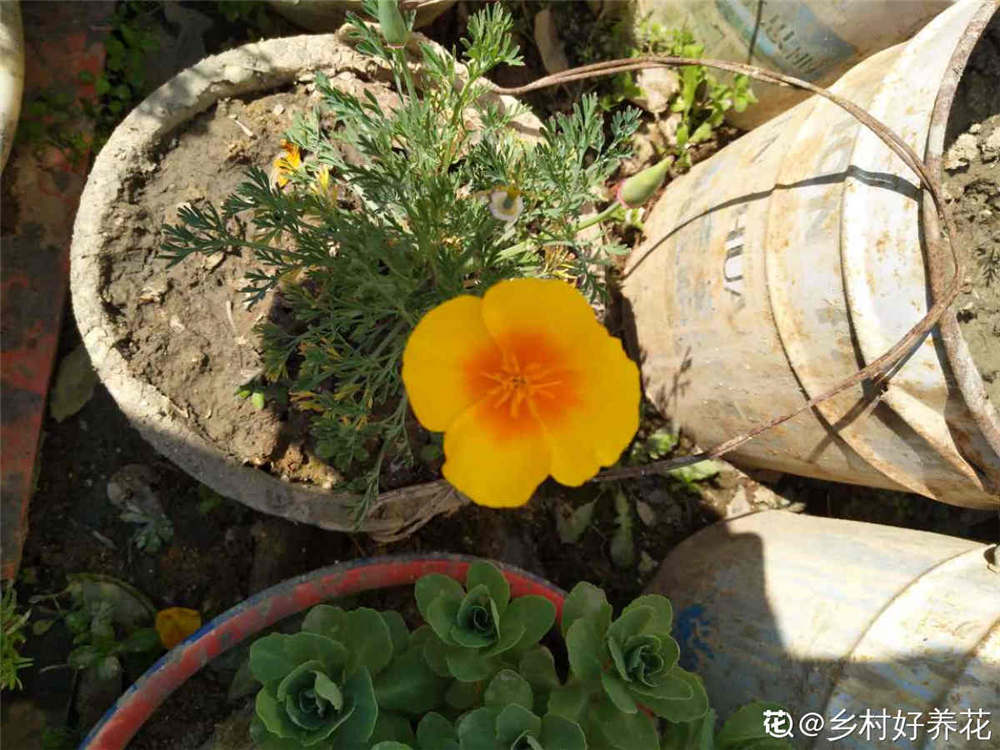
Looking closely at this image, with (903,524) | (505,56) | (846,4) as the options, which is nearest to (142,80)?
(505,56)

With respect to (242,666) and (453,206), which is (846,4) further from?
(242,666)

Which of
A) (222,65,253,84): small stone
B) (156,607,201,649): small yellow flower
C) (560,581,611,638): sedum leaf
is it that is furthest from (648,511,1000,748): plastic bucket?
(222,65,253,84): small stone

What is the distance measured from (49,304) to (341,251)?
1091mm

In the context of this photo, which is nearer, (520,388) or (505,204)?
(520,388)

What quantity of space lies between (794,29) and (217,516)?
2323 millimetres

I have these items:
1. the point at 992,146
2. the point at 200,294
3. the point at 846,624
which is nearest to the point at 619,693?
the point at 846,624

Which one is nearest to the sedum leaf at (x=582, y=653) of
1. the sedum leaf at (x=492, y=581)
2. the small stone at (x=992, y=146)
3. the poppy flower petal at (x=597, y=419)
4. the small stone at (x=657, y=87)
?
the sedum leaf at (x=492, y=581)

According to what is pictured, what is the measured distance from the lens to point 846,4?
6.93 ft

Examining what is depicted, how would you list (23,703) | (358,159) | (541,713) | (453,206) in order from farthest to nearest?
(23,703), (358,159), (453,206), (541,713)

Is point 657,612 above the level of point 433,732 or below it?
above

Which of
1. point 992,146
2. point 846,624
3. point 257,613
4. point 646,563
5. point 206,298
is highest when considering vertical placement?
point 992,146

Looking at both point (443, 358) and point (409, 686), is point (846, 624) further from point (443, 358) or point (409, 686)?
point (443, 358)

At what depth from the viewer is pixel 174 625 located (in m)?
1.97

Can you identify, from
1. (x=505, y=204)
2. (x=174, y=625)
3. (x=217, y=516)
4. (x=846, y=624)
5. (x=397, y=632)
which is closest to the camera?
(x=505, y=204)
